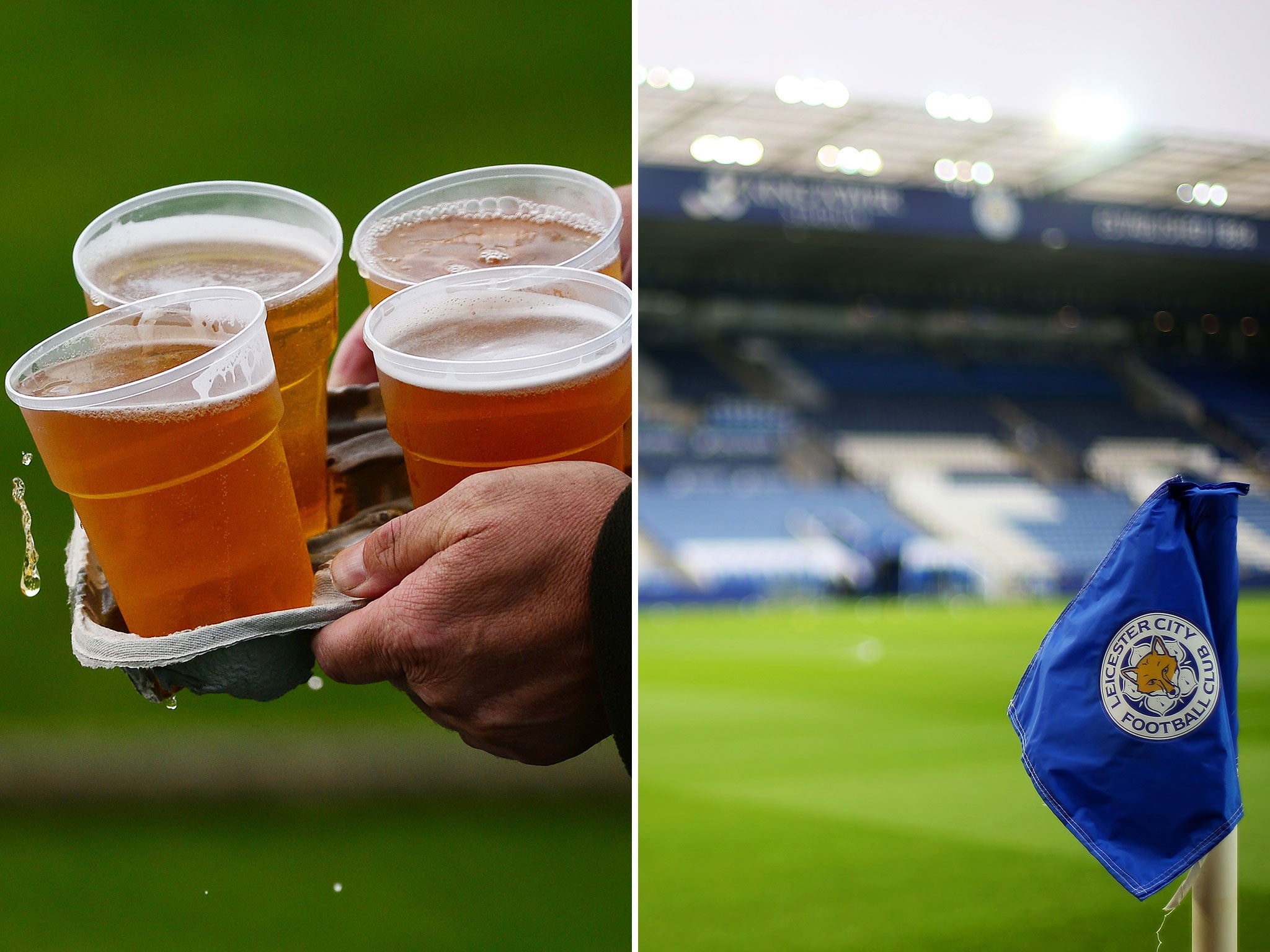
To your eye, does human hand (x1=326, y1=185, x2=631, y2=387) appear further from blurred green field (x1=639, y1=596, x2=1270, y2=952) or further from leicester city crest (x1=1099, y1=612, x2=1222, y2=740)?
blurred green field (x1=639, y1=596, x2=1270, y2=952)

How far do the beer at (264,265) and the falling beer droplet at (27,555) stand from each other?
25 centimetres

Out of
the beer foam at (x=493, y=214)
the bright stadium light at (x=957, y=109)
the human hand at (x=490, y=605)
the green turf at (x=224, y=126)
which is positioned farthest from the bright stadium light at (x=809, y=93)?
the human hand at (x=490, y=605)

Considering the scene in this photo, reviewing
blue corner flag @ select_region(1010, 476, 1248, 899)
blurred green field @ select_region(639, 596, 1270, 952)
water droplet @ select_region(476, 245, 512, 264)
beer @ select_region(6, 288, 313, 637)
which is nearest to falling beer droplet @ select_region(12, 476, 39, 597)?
beer @ select_region(6, 288, 313, 637)

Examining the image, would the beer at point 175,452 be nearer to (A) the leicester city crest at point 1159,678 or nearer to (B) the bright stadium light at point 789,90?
(A) the leicester city crest at point 1159,678

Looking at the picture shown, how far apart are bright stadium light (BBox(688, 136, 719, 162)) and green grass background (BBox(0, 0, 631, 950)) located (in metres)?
10.4

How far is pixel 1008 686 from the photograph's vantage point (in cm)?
587

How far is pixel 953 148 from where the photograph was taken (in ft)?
37.1

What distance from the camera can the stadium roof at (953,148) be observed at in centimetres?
1041

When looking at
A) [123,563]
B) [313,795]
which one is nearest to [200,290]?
[123,563]

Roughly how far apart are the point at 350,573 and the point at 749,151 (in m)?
11.2

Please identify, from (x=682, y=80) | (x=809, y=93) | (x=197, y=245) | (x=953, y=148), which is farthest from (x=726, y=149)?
(x=197, y=245)

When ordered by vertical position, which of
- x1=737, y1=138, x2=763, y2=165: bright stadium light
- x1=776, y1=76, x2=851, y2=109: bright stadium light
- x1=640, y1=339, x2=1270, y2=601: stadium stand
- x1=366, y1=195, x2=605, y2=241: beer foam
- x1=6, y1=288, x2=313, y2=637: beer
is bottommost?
x1=640, y1=339, x2=1270, y2=601: stadium stand

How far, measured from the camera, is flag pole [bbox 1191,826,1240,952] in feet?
4.20

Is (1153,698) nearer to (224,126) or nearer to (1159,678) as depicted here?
(1159,678)
